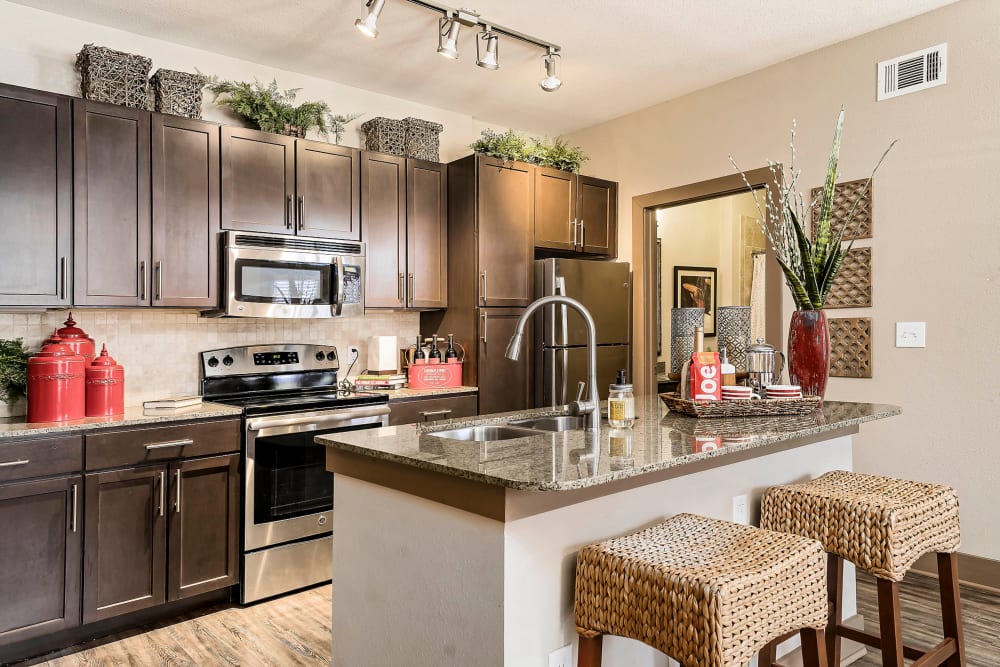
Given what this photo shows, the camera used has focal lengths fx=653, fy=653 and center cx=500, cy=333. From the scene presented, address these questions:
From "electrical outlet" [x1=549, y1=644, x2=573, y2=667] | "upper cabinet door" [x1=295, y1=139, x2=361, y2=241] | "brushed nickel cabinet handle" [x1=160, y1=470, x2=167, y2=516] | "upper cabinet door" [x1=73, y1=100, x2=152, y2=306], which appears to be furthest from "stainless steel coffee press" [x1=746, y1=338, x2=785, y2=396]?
"upper cabinet door" [x1=73, y1=100, x2=152, y2=306]

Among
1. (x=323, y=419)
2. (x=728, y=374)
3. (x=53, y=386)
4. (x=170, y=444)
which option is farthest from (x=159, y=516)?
(x=728, y=374)

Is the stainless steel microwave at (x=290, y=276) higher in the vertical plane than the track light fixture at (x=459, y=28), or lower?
lower

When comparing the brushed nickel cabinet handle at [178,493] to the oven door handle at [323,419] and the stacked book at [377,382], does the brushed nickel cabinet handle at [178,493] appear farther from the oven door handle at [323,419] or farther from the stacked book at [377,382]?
the stacked book at [377,382]

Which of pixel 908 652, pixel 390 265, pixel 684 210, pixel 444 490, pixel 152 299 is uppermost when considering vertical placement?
pixel 684 210

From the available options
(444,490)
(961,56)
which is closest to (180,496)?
(444,490)

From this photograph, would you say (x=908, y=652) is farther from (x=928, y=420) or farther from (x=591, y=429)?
(x=928, y=420)

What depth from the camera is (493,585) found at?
1492 millimetres

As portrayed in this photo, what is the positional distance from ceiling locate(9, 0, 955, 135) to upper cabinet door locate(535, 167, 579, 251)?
549 millimetres

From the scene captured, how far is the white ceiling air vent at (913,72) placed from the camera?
10.4 ft

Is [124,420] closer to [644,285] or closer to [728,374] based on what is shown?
[728,374]

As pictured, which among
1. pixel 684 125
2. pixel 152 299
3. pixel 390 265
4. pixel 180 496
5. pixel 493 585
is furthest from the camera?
pixel 684 125

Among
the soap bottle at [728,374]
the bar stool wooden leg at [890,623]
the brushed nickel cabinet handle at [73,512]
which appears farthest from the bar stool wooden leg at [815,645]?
the brushed nickel cabinet handle at [73,512]

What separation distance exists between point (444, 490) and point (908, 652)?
166 centimetres

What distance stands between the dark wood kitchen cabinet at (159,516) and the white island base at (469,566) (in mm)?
1258
